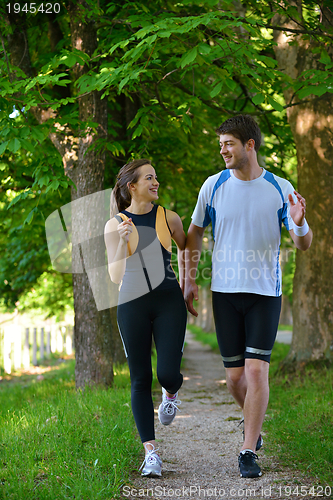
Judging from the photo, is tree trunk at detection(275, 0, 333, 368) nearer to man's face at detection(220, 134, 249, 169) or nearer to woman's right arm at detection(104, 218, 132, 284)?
man's face at detection(220, 134, 249, 169)

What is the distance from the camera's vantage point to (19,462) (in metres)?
3.08

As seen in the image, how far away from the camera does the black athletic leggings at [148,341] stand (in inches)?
122

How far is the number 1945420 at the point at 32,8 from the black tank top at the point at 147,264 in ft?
13.3

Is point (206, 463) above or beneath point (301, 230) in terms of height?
beneath

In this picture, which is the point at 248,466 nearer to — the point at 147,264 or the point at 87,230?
the point at 147,264

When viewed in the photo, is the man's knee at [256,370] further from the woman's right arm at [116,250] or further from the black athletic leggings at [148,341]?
the woman's right arm at [116,250]

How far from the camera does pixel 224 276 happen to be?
3299 mm

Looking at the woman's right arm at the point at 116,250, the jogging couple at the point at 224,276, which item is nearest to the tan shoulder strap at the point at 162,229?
the jogging couple at the point at 224,276

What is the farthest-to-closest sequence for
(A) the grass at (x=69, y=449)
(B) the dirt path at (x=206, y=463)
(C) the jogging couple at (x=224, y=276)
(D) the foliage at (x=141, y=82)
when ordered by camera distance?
1. (D) the foliage at (x=141, y=82)
2. (C) the jogging couple at (x=224, y=276)
3. (B) the dirt path at (x=206, y=463)
4. (A) the grass at (x=69, y=449)

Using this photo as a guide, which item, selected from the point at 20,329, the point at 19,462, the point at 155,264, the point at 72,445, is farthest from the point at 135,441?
the point at 20,329

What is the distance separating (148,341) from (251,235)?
1013 millimetres

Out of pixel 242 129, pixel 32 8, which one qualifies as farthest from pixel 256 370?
pixel 32 8

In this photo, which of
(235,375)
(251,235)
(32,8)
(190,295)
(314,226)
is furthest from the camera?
(314,226)

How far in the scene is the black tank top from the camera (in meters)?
3.15
